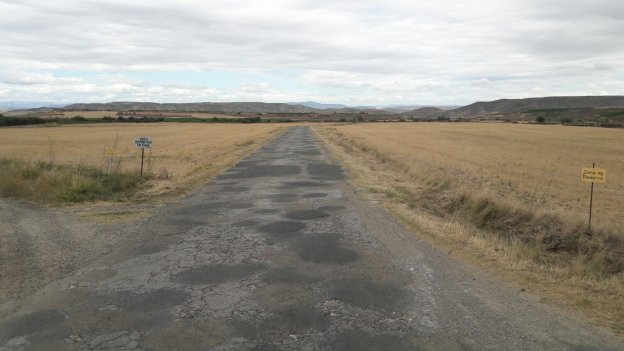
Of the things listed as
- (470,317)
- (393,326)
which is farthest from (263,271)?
(470,317)

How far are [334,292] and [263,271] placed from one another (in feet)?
4.13

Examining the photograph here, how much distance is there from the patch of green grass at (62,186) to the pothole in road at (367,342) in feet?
31.5

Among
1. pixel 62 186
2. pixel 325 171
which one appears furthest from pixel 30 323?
pixel 325 171

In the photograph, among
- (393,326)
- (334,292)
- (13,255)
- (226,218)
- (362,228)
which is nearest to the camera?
(393,326)

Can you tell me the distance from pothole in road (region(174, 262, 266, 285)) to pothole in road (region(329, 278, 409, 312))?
1243 mm

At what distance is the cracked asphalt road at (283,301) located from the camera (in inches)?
179

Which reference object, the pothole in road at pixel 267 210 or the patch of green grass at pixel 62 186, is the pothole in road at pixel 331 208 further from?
the patch of green grass at pixel 62 186

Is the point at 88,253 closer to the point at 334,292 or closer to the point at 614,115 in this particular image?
the point at 334,292

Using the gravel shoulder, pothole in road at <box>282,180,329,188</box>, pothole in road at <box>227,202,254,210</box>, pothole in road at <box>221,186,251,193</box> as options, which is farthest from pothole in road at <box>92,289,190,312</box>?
pothole in road at <box>282,180,329,188</box>

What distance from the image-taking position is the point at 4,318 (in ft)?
16.5

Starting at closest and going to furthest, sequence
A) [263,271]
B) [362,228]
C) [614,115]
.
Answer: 1. [263,271]
2. [362,228]
3. [614,115]

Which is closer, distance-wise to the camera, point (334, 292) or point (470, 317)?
point (470, 317)

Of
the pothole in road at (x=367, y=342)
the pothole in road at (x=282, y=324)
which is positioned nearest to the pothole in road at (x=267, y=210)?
the pothole in road at (x=282, y=324)

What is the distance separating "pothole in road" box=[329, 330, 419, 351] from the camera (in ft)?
14.3
